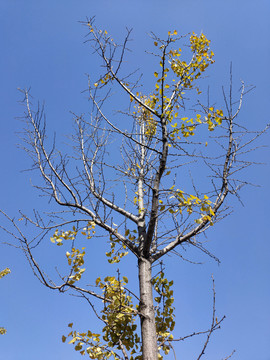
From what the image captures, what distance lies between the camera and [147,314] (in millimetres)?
2994

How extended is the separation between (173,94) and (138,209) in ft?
5.01

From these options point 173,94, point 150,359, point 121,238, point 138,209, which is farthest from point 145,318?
point 173,94

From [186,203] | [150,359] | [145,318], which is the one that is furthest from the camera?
[186,203]

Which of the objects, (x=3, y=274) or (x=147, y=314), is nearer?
(x=147, y=314)

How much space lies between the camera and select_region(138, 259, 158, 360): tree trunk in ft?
9.21

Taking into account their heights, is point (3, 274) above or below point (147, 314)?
above

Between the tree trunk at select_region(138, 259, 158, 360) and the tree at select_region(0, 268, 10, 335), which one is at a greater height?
the tree at select_region(0, 268, 10, 335)

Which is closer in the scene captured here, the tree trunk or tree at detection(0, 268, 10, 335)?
the tree trunk

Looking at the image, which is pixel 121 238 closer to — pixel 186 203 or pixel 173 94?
pixel 186 203

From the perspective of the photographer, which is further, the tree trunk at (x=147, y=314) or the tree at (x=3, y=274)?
the tree at (x=3, y=274)

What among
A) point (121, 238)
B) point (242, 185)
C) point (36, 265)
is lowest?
point (36, 265)

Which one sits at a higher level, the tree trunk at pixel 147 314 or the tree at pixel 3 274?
the tree at pixel 3 274

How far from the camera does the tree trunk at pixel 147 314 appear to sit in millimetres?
2809

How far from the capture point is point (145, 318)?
298cm
